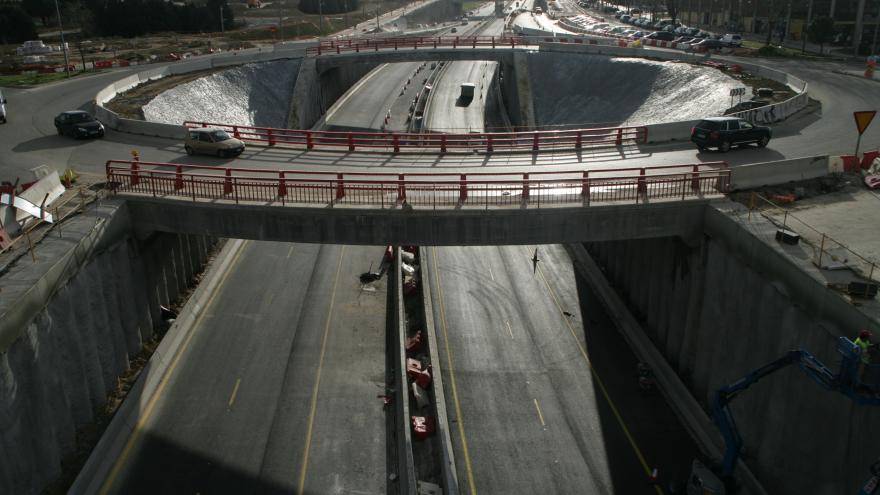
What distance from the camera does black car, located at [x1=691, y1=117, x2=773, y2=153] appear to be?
3262 centimetres

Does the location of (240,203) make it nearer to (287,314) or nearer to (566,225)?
(287,314)

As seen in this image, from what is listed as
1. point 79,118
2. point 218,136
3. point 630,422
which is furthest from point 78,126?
point 630,422

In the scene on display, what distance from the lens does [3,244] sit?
76.8 feet

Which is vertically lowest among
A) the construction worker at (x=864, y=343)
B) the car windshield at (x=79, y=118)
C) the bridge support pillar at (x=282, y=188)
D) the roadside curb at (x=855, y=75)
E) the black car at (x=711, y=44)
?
the construction worker at (x=864, y=343)

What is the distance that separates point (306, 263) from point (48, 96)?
29.2 meters

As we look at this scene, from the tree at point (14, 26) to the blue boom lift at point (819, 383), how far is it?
349ft

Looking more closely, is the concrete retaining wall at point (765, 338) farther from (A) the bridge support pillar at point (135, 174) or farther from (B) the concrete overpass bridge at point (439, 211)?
(A) the bridge support pillar at point (135, 174)

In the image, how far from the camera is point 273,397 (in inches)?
1056

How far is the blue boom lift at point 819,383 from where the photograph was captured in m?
16.1

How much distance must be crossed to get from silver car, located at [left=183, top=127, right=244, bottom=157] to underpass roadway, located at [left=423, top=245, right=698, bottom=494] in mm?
11887

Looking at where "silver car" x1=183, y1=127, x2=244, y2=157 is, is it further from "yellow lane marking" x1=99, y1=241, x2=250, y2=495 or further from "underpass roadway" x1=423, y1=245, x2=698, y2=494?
"underpass roadway" x1=423, y1=245, x2=698, y2=494

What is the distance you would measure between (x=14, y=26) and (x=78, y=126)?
7329 centimetres

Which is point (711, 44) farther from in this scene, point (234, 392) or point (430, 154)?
point (234, 392)

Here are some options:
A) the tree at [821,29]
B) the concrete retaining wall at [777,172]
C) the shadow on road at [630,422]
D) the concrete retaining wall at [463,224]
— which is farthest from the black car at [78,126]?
the tree at [821,29]
